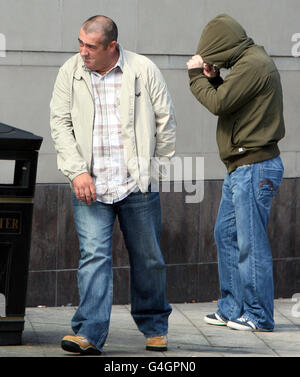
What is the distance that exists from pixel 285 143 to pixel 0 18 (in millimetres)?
2557

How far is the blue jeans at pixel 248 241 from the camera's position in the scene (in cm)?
638

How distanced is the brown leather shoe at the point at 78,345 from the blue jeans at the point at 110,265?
0.10 ft

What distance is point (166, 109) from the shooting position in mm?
5699

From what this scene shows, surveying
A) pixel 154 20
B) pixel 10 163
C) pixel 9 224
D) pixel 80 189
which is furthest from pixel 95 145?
pixel 154 20

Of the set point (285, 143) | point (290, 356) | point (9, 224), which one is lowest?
point (290, 356)

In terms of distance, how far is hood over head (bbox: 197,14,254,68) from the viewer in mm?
6352

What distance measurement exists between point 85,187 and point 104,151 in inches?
10.5

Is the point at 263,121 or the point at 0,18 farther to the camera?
the point at 0,18

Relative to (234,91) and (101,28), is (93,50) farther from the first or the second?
(234,91)

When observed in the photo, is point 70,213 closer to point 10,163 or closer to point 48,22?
point 10,163

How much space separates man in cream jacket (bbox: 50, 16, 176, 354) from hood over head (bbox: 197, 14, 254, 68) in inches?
31.7

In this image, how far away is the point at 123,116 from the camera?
5582 millimetres
